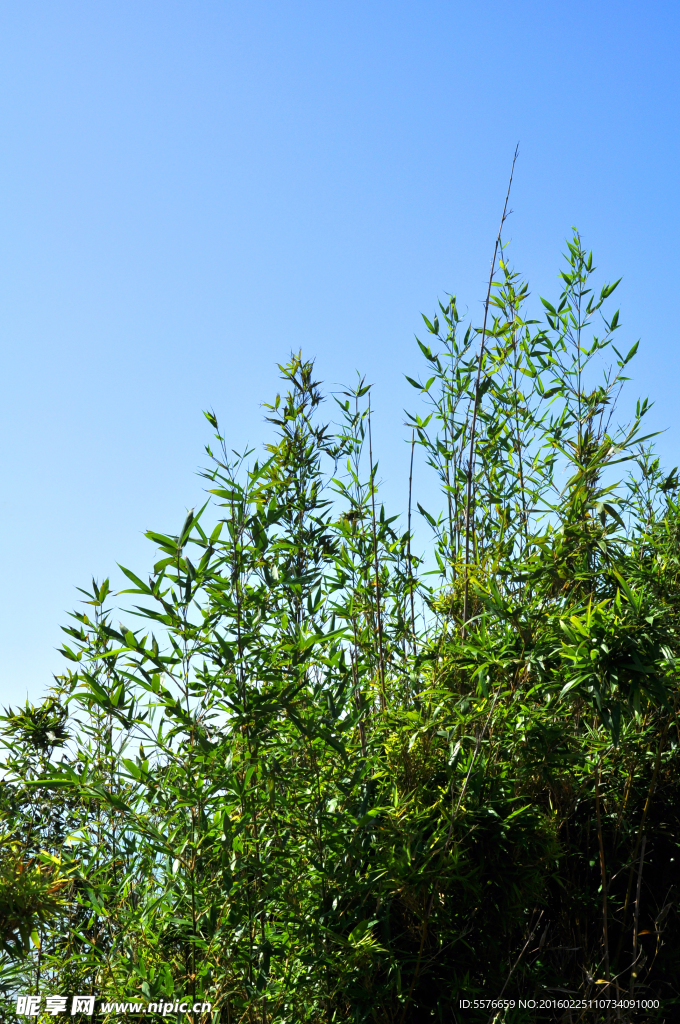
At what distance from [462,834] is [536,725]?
503mm

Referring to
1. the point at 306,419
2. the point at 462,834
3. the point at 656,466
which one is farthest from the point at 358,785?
the point at 656,466

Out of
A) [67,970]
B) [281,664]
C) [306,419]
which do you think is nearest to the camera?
[281,664]

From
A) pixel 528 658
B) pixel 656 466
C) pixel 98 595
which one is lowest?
pixel 528 658

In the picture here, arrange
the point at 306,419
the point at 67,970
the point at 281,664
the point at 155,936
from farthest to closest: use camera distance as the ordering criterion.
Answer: the point at 306,419
the point at 67,970
the point at 155,936
the point at 281,664

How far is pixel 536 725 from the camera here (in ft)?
9.04

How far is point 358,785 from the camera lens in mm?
2830

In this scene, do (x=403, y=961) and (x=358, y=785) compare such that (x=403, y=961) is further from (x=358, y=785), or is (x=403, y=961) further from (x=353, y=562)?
(x=353, y=562)

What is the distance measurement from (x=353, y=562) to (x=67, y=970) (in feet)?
7.03

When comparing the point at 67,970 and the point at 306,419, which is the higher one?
the point at 306,419

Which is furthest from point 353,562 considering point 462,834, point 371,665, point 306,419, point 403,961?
point 403,961

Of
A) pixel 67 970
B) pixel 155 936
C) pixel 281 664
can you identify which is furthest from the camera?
→ pixel 67 970

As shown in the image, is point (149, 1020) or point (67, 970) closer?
point (149, 1020)

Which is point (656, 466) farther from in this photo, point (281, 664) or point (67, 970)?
point (67, 970)

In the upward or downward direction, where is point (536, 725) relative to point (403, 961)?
upward
